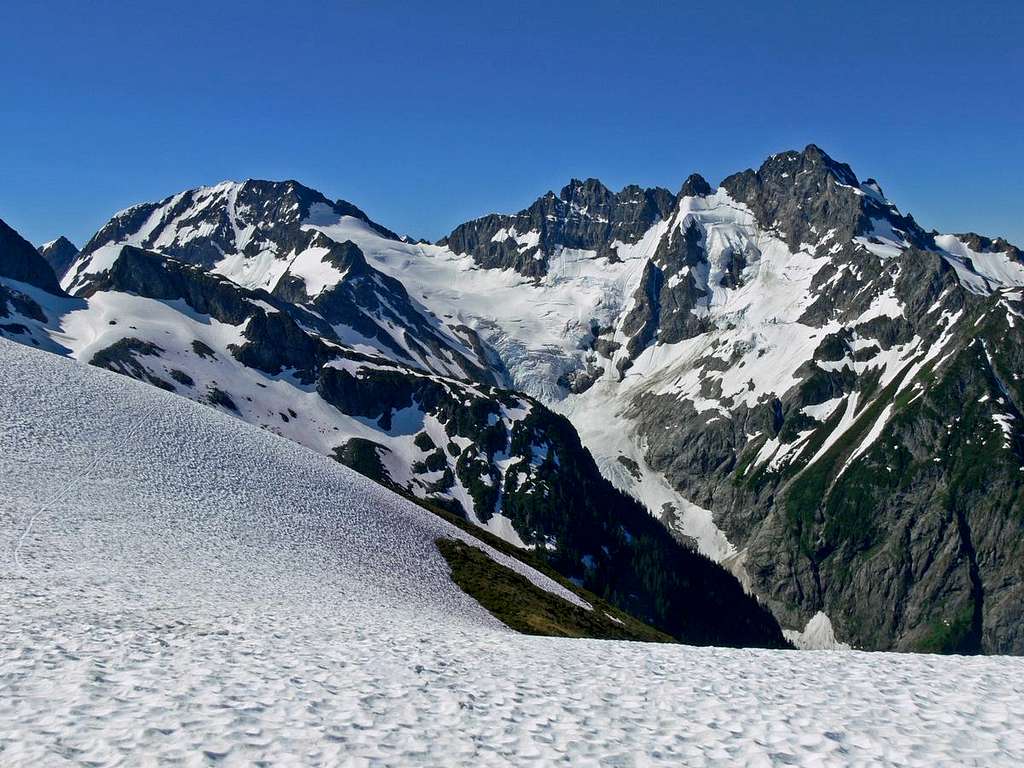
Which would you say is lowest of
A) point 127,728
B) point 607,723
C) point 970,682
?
point 127,728

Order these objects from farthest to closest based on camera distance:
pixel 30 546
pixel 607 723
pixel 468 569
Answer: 1. pixel 468 569
2. pixel 30 546
3. pixel 607 723

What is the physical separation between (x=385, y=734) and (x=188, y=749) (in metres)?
3.46

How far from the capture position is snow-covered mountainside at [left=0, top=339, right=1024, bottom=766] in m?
14.0

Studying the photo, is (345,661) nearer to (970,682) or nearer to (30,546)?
(970,682)

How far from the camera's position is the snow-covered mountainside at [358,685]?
1395cm

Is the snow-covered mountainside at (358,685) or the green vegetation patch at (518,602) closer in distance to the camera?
the snow-covered mountainside at (358,685)

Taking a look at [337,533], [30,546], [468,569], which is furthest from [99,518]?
[468,569]

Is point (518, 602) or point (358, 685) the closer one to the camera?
point (358, 685)

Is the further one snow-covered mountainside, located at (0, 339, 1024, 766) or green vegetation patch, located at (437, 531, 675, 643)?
green vegetation patch, located at (437, 531, 675, 643)

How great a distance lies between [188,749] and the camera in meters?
13.0

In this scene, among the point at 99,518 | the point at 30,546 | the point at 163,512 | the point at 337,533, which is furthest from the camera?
the point at 337,533

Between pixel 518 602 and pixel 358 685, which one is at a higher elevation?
pixel 518 602

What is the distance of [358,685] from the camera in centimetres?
1773

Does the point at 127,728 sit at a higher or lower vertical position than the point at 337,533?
lower
